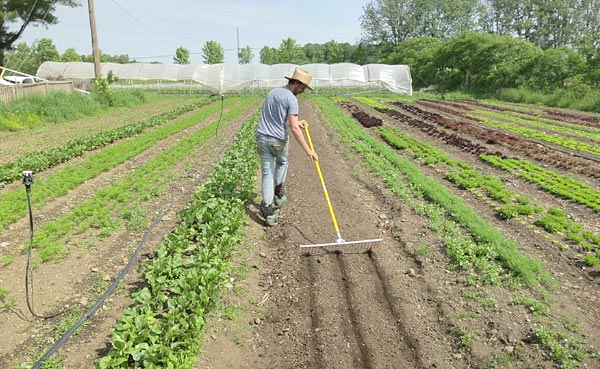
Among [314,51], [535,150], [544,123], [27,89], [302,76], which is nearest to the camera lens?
[302,76]

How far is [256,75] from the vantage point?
40688 millimetres

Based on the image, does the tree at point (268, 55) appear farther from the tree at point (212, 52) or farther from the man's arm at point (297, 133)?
the man's arm at point (297, 133)

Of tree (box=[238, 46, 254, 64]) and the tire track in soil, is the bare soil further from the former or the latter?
tree (box=[238, 46, 254, 64])

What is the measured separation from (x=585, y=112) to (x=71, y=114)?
28.2 meters

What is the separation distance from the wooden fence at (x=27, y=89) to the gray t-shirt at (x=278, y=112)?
57.7 feet

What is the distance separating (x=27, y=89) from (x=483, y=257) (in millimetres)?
22201

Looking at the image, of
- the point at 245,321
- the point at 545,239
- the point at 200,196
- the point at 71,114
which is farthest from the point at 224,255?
the point at 71,114

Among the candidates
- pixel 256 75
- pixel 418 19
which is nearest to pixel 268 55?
pixel 418 19

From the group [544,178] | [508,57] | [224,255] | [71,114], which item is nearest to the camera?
[224,255]

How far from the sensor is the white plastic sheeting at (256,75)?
40.6 m

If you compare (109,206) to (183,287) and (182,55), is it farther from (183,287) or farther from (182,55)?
(182,55)

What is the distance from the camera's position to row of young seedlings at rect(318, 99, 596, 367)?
4.13 meters

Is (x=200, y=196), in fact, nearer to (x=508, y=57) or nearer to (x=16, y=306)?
(x=16, y=306)

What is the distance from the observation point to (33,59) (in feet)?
213
